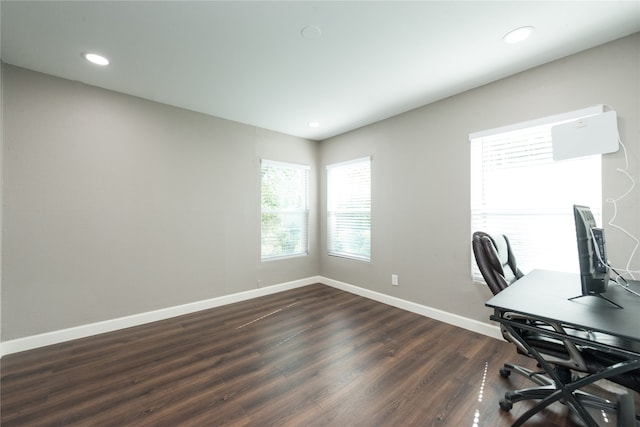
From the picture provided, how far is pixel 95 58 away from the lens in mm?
2184

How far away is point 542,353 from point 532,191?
151 cm

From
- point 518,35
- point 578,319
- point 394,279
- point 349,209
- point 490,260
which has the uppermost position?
point 518,35

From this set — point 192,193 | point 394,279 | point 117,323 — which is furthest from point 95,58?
point 394,279

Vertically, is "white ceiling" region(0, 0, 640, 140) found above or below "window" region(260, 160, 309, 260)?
above

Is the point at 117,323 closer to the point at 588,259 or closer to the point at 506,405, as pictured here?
the point at 506,405

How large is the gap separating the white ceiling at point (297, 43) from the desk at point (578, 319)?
72.7 inches

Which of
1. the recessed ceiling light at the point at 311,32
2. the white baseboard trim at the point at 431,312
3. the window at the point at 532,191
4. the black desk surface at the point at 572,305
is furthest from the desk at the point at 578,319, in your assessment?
the recessed ceiling light at the point at 311,32

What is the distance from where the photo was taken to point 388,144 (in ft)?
11.6

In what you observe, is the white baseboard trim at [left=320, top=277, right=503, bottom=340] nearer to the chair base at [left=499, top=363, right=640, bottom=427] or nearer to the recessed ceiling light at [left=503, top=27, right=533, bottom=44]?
the chair base at [left=499, top=363, right=640, bottom=427]

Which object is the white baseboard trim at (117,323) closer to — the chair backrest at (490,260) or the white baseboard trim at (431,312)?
the white baseboard trim at (431,312)

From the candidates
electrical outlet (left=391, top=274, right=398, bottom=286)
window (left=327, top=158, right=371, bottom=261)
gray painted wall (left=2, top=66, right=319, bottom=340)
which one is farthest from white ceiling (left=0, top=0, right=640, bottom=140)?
electrical outlet (left=391, top=274, right=398, bottom=286)

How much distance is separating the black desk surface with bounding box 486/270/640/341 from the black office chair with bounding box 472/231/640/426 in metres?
0.09

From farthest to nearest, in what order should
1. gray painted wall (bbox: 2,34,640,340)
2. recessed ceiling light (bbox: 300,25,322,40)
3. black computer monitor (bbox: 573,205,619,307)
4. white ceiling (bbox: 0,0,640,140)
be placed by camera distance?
gray painted wall (bbox: 2,34,640,340) → recessed ceiling light (bbox: 300,25,322,40) → white ceiling (bbox: 0,0,640,140) → black computer monitor (bbox: 573,205,619,307)

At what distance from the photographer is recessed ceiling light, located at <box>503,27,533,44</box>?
1849 mm
